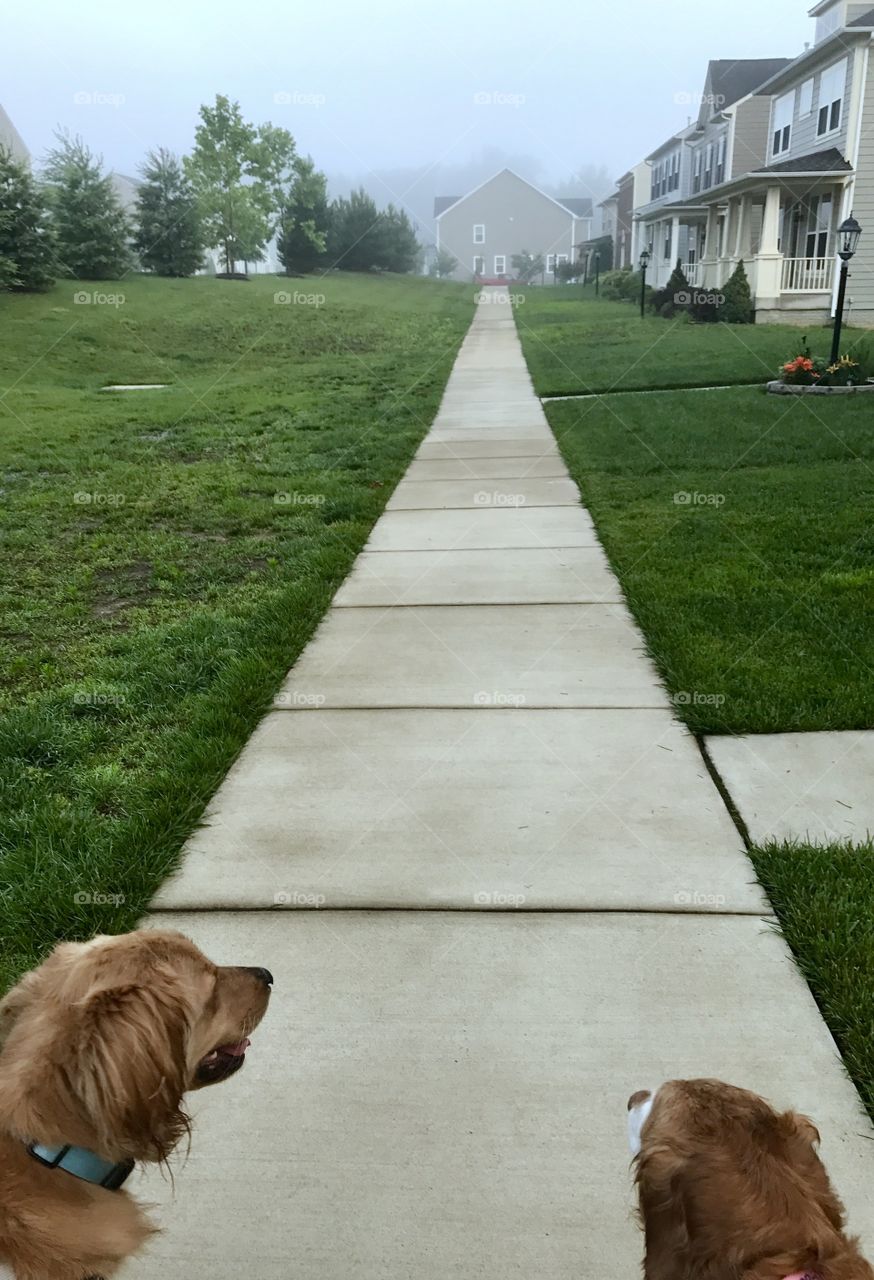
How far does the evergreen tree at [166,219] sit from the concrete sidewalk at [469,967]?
1348 inches

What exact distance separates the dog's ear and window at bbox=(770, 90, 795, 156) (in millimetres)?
35952

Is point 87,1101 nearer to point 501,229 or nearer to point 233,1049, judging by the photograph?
point 233,1049

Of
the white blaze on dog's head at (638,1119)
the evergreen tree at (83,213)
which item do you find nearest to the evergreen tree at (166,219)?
the evergreen tree at (83,213)

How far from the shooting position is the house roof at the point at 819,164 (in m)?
25.4

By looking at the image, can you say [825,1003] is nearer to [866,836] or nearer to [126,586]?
[866,836]

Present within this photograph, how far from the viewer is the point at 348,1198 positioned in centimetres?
218

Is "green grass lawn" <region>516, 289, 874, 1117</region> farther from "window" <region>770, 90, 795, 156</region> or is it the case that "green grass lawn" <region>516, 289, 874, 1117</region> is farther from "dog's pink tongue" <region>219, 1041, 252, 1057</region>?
"window" <region>770, 90, 795, 156</region>

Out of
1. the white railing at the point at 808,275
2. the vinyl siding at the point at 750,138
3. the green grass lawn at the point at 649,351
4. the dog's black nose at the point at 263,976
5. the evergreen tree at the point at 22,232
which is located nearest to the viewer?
the dog's black nose at the point at 263,976

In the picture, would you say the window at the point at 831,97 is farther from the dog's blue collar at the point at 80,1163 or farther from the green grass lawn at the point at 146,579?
the dog's blue collar at the point at 80,1163

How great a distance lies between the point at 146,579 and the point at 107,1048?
565 cm

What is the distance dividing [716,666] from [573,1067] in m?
2.83

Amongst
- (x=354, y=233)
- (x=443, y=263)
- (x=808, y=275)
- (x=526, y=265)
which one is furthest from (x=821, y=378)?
(x=526, y=265)

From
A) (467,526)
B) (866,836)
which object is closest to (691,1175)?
(866,836)

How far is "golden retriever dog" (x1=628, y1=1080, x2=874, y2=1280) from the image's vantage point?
1.32 metres
